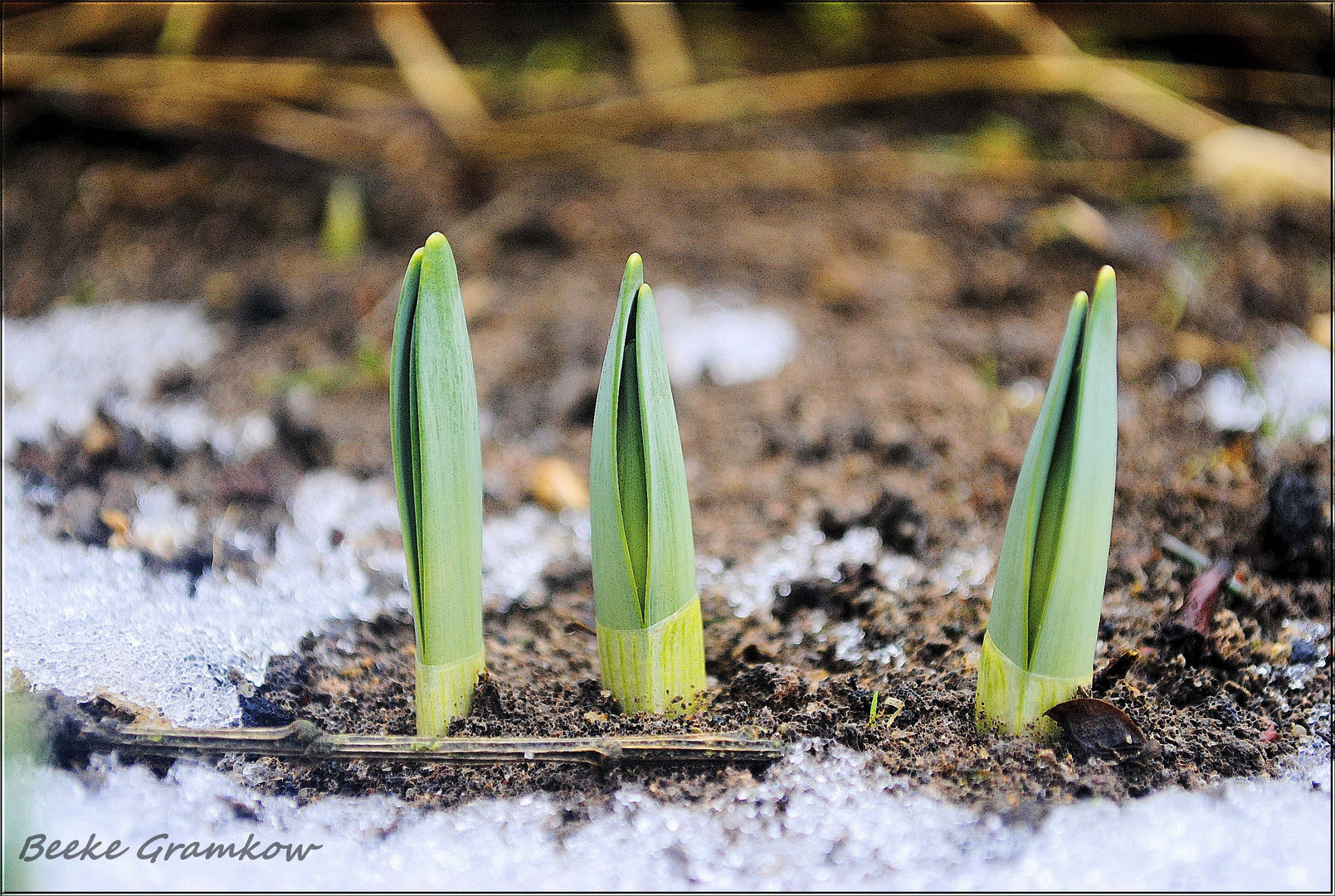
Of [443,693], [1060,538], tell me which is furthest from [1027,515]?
[443,693]

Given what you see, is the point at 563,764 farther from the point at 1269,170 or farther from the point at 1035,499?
the point at 1269,170

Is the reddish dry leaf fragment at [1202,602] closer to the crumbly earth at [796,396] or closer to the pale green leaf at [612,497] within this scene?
the crumbly earth at [796,396]

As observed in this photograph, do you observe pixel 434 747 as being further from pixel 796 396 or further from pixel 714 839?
pixel 796 396

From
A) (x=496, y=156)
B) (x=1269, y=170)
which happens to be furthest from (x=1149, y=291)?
(x=496, y=156)

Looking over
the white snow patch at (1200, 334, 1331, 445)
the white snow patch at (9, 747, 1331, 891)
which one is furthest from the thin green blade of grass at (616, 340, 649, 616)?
the white snow patch at (1200, 334, 1331, 445)

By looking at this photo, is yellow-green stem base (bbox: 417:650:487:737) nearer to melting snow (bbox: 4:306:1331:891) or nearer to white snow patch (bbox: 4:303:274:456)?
melting snow (bbox: 4:306:1331:891)

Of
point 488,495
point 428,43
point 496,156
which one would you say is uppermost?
point 428,43

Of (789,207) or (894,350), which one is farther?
(789,207)
